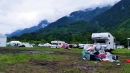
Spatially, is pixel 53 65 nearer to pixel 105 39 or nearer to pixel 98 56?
pixel 98 56

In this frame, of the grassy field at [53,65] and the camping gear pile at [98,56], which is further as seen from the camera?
the camping gear pile at [98,56]

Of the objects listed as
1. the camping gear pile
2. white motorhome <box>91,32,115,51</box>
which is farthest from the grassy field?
white motorhome <box>91,32,115,51</box>

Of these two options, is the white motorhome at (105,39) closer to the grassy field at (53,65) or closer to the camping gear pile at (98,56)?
the camping gear pile at (98,56)

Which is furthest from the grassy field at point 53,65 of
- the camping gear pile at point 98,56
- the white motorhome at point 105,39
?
the white motorhome at point 105,39

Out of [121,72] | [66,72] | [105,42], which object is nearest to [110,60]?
[121,72]

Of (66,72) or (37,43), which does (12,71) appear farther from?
(37,43)

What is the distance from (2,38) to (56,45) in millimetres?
20251

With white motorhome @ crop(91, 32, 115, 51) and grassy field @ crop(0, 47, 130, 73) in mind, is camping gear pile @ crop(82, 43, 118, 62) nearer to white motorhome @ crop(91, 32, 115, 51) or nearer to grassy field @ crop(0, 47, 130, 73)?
grassy field @ crop(0, 47, 130, 73)

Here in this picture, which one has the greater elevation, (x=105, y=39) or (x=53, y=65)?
(x=105, y=39)

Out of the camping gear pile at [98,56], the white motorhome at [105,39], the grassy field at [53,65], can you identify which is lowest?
the grassy field at [53,65]

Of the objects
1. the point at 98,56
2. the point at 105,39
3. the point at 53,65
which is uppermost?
the point at 105,39

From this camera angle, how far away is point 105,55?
72.4ft

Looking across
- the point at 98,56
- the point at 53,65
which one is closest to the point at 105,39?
the point at 98,56

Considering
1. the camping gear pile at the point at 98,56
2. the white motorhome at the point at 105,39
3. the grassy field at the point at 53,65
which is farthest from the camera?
the white motorhome at the point at 105,39
